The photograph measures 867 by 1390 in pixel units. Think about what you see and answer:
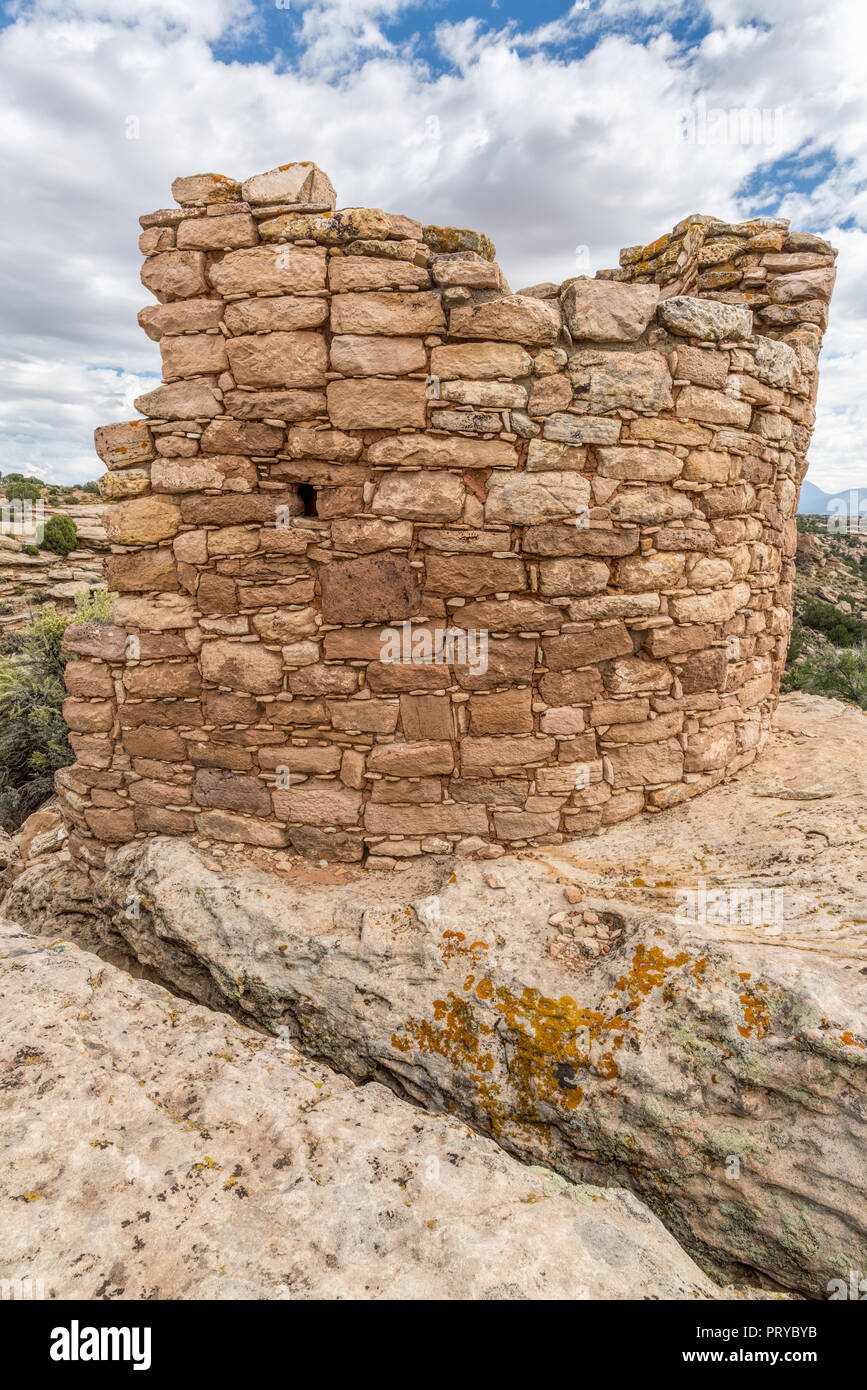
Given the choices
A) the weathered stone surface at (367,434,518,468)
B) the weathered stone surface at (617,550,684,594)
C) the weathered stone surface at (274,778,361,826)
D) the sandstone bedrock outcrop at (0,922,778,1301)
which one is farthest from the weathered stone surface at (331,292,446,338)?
the sandstone bedrock outcrop at (0,922,778,1301)

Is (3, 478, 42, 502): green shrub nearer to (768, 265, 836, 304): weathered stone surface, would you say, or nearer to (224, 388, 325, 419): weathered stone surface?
(224, 388, 325, 419): weathered stone surface

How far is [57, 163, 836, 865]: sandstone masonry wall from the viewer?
359 centimetres

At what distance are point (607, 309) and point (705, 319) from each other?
2.16 ft

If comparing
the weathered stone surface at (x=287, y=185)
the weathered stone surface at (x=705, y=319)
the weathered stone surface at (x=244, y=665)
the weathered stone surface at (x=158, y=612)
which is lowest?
the weathered stone surface at (x=244, y=665)

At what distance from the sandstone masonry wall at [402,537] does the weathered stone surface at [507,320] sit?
1 cm

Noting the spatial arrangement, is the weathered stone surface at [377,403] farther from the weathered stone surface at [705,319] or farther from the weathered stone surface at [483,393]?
the weathered stone surface at [705,319]

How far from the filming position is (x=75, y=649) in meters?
4.26

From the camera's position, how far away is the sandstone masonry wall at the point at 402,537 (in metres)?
3.59

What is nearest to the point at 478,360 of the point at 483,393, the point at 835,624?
the point at 483,393

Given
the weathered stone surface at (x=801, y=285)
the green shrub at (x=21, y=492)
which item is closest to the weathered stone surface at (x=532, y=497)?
the weathered stone surface at (x=801, y=285)

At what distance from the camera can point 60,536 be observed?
1950cm

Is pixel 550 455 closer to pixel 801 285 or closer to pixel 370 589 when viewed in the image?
pixel 370 589

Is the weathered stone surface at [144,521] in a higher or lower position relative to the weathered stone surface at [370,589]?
higher

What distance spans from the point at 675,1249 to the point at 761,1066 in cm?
70
